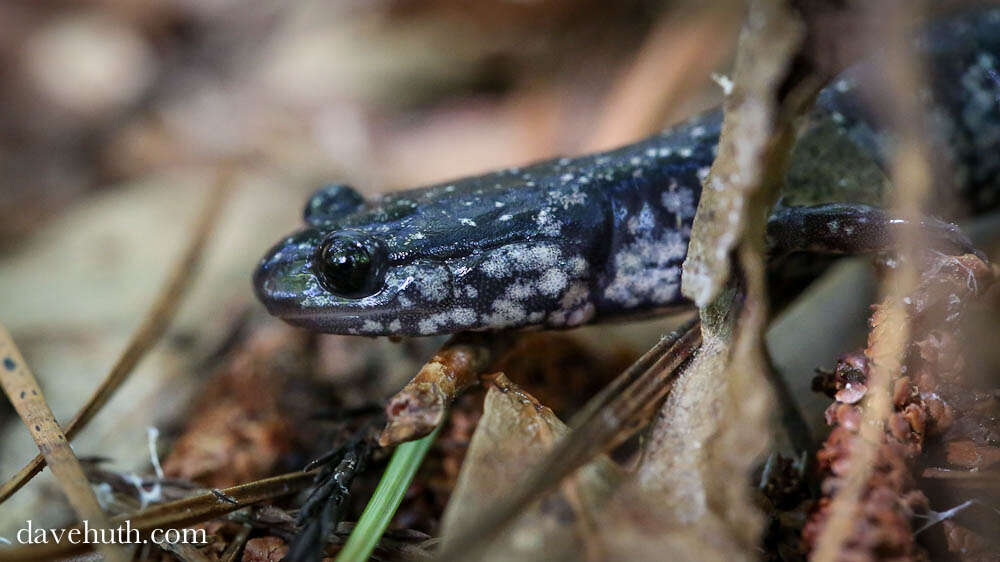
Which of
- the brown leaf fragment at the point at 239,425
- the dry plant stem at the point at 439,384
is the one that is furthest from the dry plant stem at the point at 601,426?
the brown leaf fragment at the point at 239,425

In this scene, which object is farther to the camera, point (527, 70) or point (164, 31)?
point (164, 31)

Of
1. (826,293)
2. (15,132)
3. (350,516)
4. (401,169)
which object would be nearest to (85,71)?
(15,132)

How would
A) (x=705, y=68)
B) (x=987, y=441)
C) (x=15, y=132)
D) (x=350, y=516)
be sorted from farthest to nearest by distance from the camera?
(x=15, y=132), (x=705, y=68), (x=350, y=516), (x=987, y=441)

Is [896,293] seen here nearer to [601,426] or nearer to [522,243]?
[601,426]

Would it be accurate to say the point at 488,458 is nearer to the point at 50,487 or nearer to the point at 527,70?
the point at 50,487

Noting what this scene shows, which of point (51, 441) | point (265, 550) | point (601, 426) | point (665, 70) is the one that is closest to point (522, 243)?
point (601, 426)

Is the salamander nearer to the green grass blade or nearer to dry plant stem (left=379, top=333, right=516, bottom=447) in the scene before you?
dry plant stem (left=379, top=333, right=516, bottom=447)
